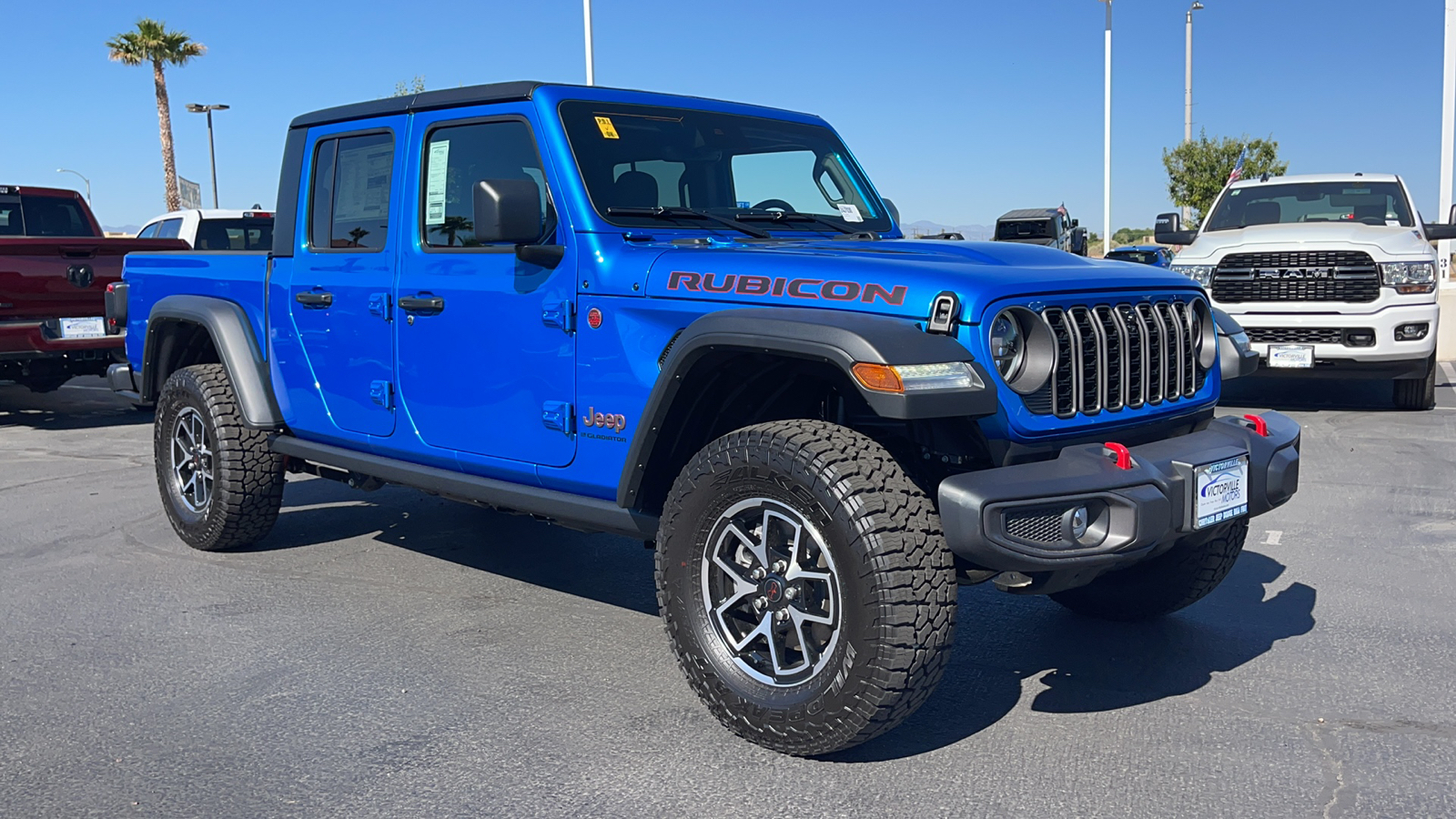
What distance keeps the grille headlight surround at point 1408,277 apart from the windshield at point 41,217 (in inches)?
465

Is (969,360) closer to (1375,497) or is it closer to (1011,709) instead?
(1011,709)

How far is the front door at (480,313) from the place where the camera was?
4172 mm

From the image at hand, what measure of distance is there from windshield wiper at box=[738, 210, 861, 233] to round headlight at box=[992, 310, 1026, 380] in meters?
1.39

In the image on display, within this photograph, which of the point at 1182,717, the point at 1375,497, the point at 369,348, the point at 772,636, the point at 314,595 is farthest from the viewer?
the point at 1375,497

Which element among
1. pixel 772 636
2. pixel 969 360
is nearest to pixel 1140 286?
pixel 969 360

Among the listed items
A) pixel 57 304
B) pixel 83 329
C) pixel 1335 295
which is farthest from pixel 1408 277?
pixel 57 304

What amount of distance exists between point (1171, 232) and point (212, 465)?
8.99m

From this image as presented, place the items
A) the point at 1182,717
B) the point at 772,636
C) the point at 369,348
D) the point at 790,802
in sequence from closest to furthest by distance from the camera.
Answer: the point at 790,802 → the point at 772,636 → the point at 1182,717 → the point at 369,348

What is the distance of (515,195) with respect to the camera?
396 cm

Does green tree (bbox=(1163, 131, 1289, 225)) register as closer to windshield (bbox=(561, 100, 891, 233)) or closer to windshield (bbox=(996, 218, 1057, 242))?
windshield (bbox=(996, 218, 1057, 242))

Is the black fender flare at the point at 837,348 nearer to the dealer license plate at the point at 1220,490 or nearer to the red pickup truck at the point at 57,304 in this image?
the dealer license plate at the point at 1220,490

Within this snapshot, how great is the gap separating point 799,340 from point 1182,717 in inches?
65.6

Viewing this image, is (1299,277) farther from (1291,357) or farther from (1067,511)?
(1067,511)

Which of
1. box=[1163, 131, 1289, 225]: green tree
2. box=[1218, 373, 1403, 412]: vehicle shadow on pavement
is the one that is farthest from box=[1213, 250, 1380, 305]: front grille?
box=[1163, 131, 1289, 225]: green tree
